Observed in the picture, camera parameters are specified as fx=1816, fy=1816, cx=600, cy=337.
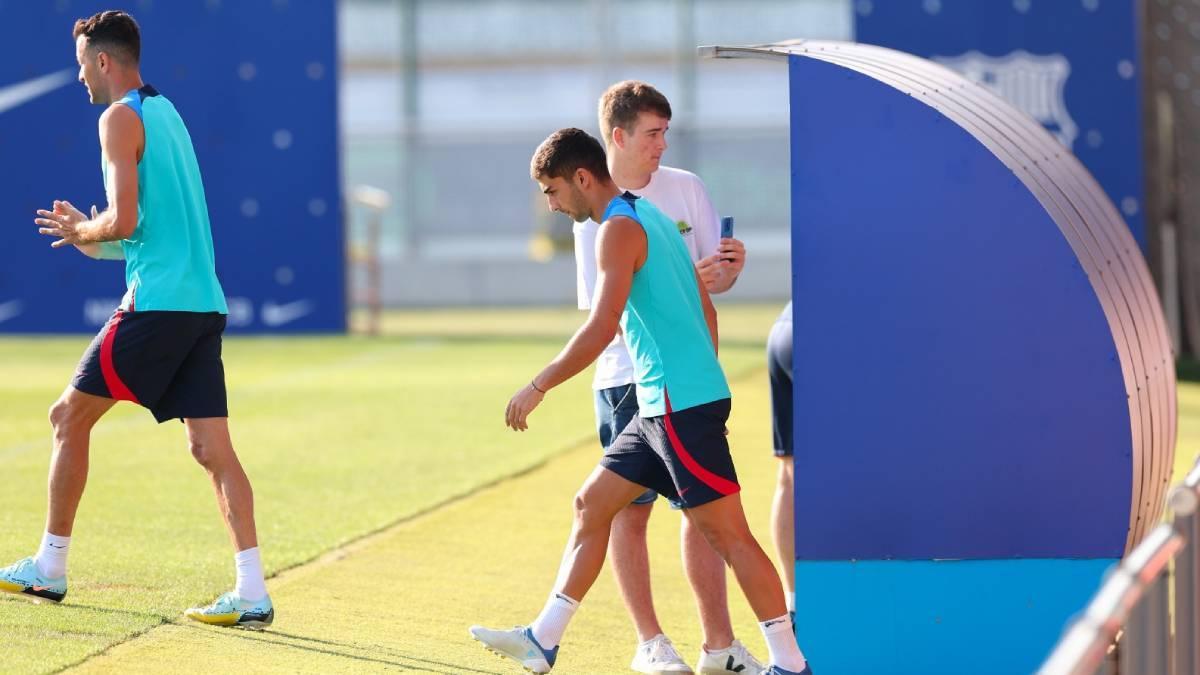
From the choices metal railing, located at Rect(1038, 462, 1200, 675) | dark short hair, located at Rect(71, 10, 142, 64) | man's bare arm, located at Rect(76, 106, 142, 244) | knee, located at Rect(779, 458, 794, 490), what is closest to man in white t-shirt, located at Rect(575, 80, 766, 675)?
knee, located at Rect(779, 458, 794, 490)

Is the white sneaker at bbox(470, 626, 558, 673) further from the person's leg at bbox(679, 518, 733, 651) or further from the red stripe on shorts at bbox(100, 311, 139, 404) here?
the red stripe on shorts at bbox(100, 311, 139, 404)

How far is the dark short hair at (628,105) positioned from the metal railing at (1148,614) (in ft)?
7.16

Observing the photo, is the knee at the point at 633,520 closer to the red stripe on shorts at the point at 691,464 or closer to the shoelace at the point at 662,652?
the shoelace at the point at 662,652

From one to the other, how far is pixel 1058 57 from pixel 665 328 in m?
15.3

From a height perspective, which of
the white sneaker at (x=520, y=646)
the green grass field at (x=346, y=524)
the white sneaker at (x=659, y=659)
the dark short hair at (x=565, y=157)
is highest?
the dark short hair at (x=565, y=157)

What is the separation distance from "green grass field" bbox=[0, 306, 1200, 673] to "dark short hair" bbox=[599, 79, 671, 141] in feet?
5.83

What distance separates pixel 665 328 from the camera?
5285 millimetres

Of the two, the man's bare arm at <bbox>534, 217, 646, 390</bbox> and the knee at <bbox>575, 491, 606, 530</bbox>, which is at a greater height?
the man's bare arm at <bbox>534, 217, 646, 390</bbox>

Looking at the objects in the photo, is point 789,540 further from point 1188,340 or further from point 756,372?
point 1188,340

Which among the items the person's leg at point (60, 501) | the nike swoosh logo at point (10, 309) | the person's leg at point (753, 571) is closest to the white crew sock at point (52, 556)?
the person's leg at point (60, 501)

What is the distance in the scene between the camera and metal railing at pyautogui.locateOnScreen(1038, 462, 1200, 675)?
2.79 m

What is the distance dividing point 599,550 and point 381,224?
3167 centimetres

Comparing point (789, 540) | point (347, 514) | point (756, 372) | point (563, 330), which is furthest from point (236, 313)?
point (789, 540)

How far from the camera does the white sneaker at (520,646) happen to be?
5.41m
